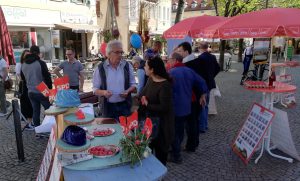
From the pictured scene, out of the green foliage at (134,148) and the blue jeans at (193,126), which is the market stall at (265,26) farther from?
the green foliage at (134,148)

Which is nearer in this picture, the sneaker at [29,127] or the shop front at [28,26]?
the sneaker at [29,127]

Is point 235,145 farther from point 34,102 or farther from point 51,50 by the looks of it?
point 51,50

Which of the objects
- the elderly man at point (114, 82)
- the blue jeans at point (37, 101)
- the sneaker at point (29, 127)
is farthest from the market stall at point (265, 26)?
the sneaker at point (29, 127)

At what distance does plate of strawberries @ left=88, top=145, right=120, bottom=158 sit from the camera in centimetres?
221

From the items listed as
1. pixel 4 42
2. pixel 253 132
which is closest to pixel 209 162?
pixel 253 132

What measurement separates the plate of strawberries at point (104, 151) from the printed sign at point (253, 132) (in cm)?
262

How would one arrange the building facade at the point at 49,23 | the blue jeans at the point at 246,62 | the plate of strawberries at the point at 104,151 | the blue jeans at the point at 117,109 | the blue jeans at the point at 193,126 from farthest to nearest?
1. the building facade at the point at 49,23
2. the blue jeans at the point at 246,62
3. the blue jeans at the point at 193,126
4. the blue jeans at the point at 117,109
5. the plate of strawberries at the point at 104,151

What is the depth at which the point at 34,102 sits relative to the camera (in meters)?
5.20

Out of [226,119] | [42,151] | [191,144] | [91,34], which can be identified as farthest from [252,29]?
[91,34]

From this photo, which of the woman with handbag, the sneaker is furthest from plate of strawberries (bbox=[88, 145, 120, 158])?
the sneaker

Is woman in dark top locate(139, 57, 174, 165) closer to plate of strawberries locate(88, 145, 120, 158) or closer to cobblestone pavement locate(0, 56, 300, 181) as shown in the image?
cobblestone pavement locate(0, 56, 300, 181)

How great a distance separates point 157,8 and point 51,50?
19.9 m

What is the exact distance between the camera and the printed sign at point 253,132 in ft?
13.5

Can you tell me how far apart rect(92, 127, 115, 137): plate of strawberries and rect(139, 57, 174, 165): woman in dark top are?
0.65m
